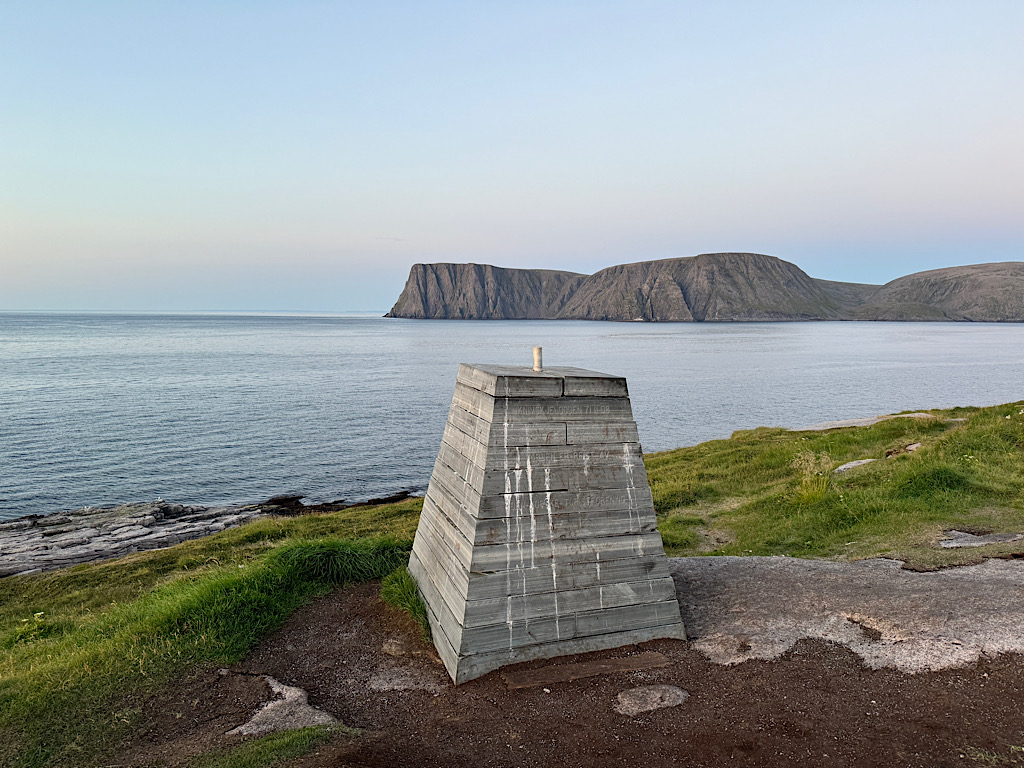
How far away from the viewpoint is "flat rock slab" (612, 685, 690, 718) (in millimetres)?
5770

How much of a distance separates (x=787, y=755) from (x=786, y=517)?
29.2 ft

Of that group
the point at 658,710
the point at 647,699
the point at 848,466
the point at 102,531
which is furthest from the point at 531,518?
the point at 102,531

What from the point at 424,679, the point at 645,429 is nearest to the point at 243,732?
the point at 424,679

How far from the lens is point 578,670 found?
6.45 m

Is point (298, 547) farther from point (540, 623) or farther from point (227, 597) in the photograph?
point (540, 623)

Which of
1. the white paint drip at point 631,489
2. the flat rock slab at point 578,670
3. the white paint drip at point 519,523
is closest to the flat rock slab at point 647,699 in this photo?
the flat rock slab at point 578,670

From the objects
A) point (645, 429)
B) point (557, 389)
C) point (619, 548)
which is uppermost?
point (557, 389)

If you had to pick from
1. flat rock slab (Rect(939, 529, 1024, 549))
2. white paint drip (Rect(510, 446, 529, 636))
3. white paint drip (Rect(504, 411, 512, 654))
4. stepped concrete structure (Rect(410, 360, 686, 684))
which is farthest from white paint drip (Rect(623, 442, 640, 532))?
flat rock slab (Rect(939, 529, 1024, 549))

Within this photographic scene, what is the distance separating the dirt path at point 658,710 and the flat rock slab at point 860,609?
5 cm

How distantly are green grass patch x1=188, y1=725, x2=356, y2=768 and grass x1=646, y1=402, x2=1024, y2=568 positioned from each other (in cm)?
861

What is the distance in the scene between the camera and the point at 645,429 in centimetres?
4219

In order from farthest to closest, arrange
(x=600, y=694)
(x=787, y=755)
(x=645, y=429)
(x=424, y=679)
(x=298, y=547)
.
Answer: (x=645, y=429), (x=298, y=547), (x=424, y=679), (x=600, y=694), (x=787, y=755)

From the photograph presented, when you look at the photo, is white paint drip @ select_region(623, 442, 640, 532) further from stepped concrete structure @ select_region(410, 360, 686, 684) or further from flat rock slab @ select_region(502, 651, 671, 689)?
flat rock slab @ select_region(502, 651, 671, 689)

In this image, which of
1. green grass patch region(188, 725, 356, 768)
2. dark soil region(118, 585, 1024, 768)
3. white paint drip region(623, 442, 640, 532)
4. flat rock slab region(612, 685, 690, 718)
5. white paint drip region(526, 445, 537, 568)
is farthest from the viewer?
white paint drip region(623, 442, 640, 532)
